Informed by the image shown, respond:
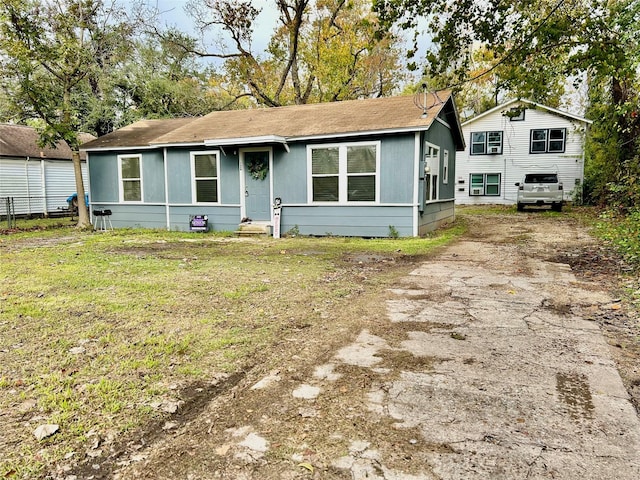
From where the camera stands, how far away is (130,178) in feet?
43.8

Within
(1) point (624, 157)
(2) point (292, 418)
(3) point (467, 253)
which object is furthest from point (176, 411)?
(1) point (624, 157)

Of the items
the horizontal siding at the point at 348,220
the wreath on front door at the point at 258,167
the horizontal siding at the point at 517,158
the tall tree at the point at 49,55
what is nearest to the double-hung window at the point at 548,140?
the horizontal siding at the point at 517,158

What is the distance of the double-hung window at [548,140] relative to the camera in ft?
70.7

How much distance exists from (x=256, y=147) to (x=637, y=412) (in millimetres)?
10318

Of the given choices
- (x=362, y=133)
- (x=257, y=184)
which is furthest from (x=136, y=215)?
(x=362, y=133)

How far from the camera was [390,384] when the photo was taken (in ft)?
8.96

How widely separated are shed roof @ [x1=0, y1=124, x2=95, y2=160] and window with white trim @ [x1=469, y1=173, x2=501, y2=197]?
67.9 feet

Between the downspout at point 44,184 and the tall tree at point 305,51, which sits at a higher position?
the tall tree at point 305,51

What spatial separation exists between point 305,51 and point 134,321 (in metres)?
22.4

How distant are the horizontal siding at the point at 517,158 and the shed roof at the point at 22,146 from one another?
67.3 ft

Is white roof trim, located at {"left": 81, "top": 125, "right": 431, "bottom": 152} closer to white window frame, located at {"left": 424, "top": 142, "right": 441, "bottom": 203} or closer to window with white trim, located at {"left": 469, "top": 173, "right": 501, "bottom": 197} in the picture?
white window frame, located at {"left": 424, "top": 142, "right": 441, "bottom": 203}

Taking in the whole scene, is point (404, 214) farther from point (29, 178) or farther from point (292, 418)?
point (29, 178)

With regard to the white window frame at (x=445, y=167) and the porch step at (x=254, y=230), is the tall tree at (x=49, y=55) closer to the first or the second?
the porch step at (x=254, y=230)

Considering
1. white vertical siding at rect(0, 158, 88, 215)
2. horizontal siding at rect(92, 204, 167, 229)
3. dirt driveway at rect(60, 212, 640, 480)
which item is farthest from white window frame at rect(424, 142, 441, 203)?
white vertical siding at rect(0, 158, 88, 215)
